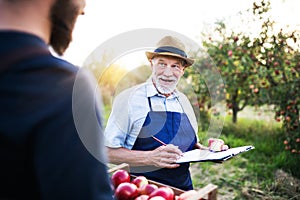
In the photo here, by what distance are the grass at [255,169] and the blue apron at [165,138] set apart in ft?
5.88

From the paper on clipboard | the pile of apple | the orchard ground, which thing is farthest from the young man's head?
the orchard ground

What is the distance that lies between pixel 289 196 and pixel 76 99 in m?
3.23

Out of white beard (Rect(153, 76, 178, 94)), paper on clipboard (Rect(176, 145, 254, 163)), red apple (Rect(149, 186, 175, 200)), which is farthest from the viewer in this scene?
white beard (Rect(153, 76, 178, 94))

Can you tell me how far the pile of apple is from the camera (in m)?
1.21

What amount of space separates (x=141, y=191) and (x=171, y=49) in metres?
0.84

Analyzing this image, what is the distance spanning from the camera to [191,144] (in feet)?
6.22

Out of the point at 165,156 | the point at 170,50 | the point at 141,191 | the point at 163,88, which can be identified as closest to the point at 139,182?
the point at 141,191

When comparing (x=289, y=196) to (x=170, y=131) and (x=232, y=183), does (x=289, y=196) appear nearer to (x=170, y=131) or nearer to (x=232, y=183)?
(x=232, y=183)

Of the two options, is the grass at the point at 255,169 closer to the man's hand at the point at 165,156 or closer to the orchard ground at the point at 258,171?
the orchard ground at the point at 258,171

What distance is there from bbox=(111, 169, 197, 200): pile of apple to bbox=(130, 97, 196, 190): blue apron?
393mm

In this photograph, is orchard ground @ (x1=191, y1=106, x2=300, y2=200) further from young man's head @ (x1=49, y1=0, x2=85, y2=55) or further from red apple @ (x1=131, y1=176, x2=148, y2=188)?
young man's head @ (x1=49, y1=0, x2=85, y2=55)

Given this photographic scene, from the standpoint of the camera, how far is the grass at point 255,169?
11.2 feet

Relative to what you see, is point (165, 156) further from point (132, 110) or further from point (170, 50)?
point (170, 50)

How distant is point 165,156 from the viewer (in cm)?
170
